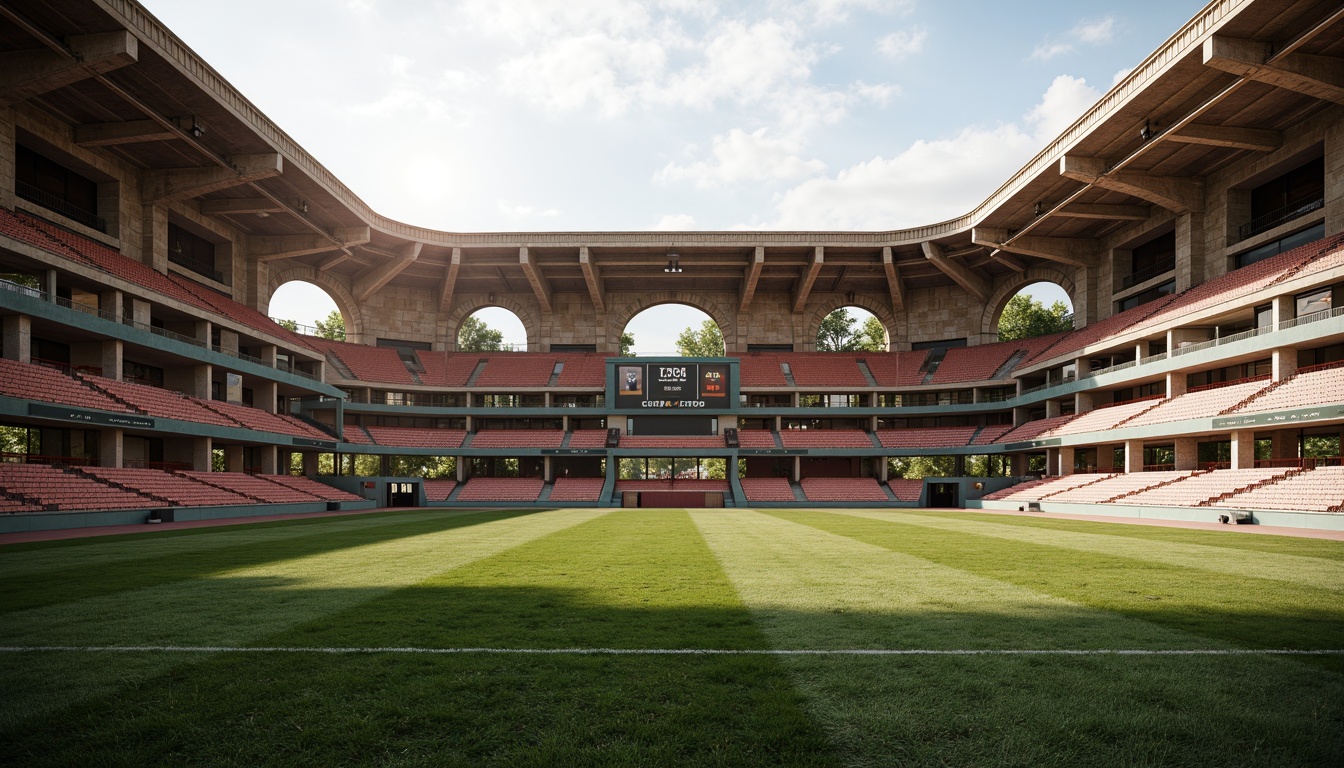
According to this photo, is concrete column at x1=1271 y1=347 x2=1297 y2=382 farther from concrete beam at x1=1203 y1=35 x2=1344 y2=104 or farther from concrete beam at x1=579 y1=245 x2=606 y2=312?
concrete beam at x1=579 y1=245 x2=606 y2=312

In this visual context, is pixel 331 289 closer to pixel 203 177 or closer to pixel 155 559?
pixel 203 177

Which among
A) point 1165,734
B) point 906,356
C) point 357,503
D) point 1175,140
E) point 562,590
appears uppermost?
point 1175,140

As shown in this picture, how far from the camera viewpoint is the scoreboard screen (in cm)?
4950

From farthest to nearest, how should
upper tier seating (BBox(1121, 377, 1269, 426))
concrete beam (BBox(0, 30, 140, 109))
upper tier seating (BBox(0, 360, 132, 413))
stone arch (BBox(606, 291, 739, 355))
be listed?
stone arch (BBox(606, 291, 739, 355))
upper tier seating (BBox(1121, 377, 1269, 426))
concrete beam (BBox(0, 30, 140, 109))
upper tier seating (BBox(0, 360, 132, 413))

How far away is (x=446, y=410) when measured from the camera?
52875 millimetres

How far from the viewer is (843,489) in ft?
159

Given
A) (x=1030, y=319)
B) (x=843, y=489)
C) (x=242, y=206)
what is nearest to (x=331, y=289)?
(x=242, y=206)

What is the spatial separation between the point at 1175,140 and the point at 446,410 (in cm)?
4824

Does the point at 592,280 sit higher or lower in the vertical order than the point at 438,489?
higher

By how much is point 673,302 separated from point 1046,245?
28.7m

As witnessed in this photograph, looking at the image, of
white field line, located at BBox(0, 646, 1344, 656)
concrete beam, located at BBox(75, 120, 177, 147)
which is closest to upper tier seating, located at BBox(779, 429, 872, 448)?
concrete beam, located at BBox(75, 120, 177, 147)

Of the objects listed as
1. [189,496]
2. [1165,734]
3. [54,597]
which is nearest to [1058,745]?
[1165,734]

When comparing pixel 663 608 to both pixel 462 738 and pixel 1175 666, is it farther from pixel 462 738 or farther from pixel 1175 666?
pixel 1175 666

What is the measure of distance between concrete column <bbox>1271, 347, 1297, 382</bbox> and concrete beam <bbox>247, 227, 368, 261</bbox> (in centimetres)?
4979
